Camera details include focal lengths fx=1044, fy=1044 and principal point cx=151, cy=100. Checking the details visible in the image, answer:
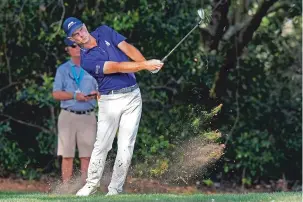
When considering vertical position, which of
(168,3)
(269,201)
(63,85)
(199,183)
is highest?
(168,3)

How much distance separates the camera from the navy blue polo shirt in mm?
11102

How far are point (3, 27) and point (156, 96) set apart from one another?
8.50ft

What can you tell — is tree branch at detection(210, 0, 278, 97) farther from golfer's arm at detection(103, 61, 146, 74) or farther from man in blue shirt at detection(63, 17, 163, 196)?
golfer's arm at detection(103, 61, 146, 74)

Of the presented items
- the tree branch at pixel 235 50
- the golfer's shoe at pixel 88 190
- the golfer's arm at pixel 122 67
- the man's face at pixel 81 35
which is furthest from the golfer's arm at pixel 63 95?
the tree branch at pixel 235 50

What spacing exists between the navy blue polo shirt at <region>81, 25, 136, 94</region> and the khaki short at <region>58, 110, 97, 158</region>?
2338 mm

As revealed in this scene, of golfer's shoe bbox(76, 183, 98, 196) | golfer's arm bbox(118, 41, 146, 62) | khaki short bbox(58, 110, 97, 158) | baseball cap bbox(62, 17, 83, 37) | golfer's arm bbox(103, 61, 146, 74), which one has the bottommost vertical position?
golfer's shoe bbox(76, 183, 98, 196)

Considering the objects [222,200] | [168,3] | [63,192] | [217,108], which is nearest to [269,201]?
[222,200]

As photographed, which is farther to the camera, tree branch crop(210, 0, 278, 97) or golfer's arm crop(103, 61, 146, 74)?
tree branch crop(210, 0, 278, 97)

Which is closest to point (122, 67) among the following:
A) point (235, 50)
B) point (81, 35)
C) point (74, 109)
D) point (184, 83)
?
point (81, 35)

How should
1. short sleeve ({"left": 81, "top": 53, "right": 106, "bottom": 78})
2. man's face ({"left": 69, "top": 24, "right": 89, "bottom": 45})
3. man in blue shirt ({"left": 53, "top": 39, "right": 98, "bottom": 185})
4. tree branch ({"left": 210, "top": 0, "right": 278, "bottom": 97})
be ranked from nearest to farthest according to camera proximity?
short sleeve ({"left": 81, "top": 53, "right": 106, "bottom": 78}) → man's face ({"left": 69, "top": 24, "right": 89, "bottom": 45}) → man in blue shirt ({"left": 53, "top": 39, "right": 98, "bottom": 185}) → tree branch ({"left": 210, "top": 0, "right": 278, "bottom": 97})

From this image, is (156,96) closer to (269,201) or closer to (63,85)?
(63,85)

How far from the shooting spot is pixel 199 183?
1683cm

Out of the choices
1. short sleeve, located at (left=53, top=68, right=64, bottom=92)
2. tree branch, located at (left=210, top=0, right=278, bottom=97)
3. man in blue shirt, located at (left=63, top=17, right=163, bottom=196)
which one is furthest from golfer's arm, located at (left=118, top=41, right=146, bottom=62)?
tree branch, located at (left=210, top=0, right=278, bottom=97)

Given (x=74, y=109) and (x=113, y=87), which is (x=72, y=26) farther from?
(x=74, y=109)
